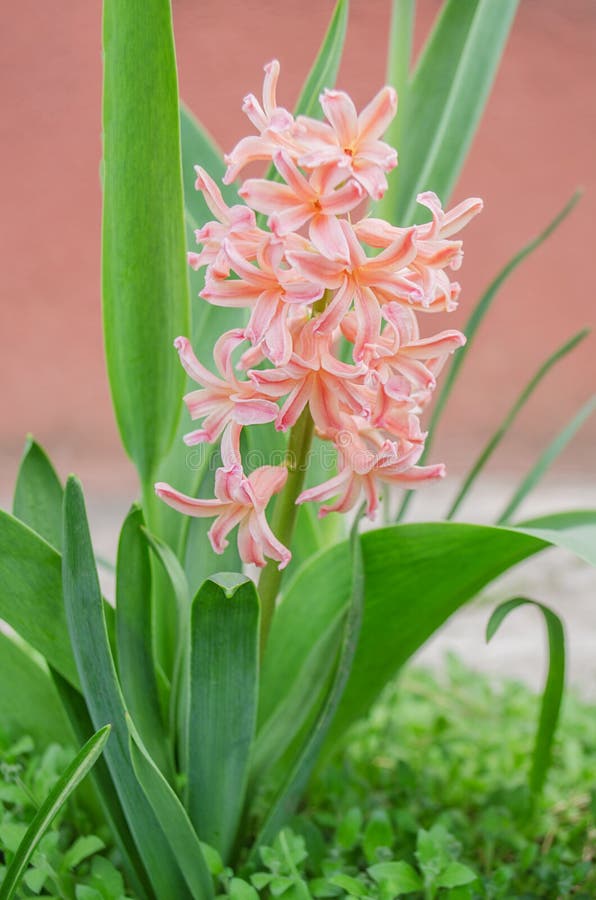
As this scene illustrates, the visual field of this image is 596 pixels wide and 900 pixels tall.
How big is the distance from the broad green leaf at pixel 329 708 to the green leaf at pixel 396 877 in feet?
0.22

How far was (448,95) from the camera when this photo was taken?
2.37 feet

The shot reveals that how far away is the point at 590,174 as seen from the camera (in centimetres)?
201

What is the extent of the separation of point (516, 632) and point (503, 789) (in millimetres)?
906

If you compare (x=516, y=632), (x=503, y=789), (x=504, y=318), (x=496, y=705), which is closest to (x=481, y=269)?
(x=504, y=318)

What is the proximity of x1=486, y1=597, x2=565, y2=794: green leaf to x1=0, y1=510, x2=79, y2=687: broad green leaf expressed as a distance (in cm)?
24

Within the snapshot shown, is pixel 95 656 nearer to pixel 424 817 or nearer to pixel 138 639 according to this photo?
pixel 138 639

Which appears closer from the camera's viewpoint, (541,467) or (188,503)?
(188,503)

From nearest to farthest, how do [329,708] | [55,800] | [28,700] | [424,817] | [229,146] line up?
[55,800]
[329,708]
[28,700]
[424,817]
[229,146]

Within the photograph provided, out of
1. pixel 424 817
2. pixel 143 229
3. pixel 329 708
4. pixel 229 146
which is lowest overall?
pixel 424 817

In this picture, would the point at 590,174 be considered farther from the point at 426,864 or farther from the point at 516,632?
the point at 426,864

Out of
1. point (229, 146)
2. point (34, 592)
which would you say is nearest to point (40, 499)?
point (34, 592)

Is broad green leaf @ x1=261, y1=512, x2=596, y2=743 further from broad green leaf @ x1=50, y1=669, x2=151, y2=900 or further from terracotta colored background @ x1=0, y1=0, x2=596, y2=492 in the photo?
terracotta colored background @ x1=0, y1=0, x2=596, y2=492

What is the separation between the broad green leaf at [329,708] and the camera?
57 centimetres

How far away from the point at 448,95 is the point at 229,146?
32.6 inches
